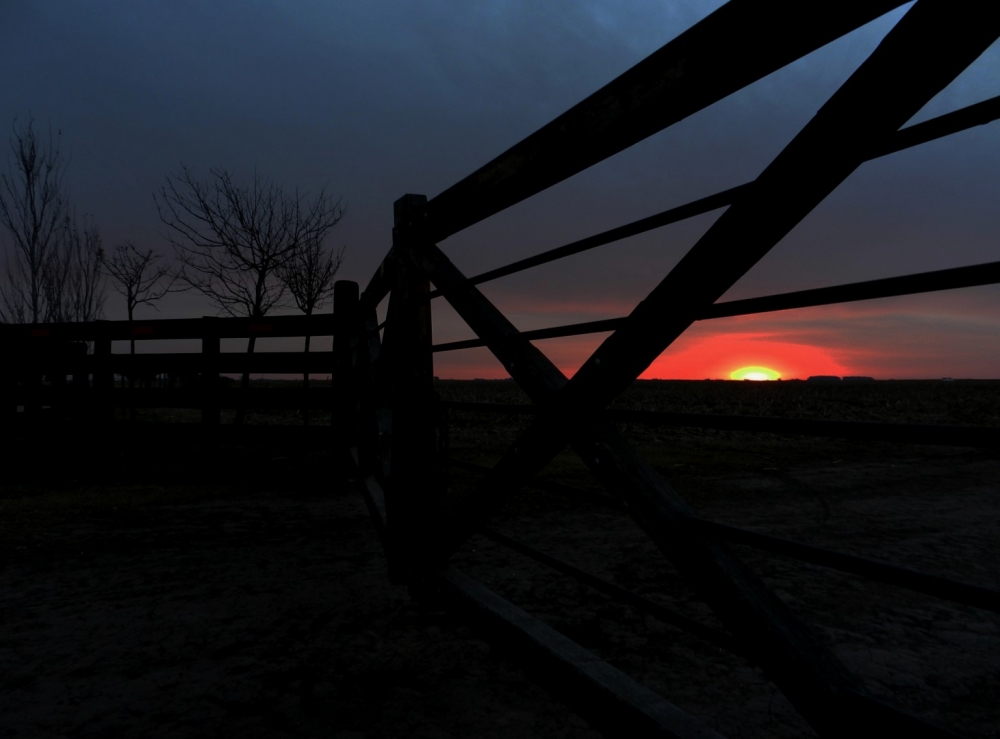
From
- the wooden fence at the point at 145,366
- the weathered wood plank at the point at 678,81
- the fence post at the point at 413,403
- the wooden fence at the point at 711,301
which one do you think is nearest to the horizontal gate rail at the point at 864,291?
the wooden fence at the point at 711,301

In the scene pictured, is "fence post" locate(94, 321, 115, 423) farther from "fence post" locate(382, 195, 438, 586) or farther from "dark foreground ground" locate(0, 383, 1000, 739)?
"fence post" locate(382, 195, 438, 586)

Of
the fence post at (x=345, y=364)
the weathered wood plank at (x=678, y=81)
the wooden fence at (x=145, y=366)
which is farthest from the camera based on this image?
the wooden fence at (x=145, y=366)

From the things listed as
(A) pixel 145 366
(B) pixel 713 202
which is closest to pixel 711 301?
(B) pixel 713 202

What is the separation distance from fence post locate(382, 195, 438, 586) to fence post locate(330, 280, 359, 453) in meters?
2.60

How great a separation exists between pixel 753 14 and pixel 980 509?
6.11m

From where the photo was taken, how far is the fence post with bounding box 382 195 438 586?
2.84m

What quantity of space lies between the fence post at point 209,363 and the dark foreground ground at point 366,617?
Answer: 101cm

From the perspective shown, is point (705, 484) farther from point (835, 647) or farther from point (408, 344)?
point (408, 344)

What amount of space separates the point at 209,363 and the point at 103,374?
163cm

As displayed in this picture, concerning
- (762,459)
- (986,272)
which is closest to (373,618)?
(986,272)

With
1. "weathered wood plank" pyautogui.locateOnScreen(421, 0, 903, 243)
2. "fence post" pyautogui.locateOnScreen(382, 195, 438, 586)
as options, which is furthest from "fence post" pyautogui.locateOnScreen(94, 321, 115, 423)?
"weathered wood plank" pyautogui.locateOnScreen(421, 0, 903, 243)

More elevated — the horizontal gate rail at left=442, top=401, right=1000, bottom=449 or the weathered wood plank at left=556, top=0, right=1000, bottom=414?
the weathered wood plank at left=556, top=0, right=1000, bottom=414

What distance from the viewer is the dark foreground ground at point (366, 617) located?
2.12m

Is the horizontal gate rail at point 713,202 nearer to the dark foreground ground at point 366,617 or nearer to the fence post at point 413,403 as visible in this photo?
the fence post at point 413,403
